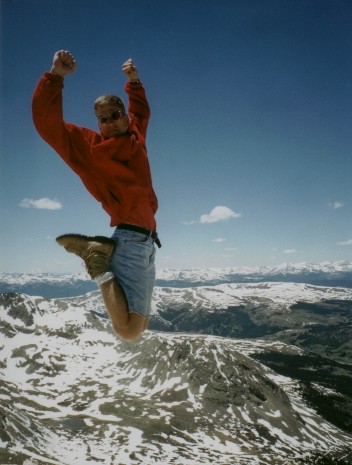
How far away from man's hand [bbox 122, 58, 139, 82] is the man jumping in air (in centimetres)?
132

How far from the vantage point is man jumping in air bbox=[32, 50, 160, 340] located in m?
6.23

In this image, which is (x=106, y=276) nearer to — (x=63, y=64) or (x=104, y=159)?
(x=104, y=159)

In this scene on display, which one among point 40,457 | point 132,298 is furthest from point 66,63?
point 40,457

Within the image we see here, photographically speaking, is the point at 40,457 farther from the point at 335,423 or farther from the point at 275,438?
the point at 335,423

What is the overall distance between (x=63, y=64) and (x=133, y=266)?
3.72 m

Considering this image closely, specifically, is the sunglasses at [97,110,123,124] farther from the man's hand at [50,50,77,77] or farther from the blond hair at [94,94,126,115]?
the man's hand at [50,50,77,77]

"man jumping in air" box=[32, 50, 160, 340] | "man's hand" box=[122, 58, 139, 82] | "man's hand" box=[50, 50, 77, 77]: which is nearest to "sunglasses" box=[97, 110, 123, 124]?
"man jumping in air" box=[32, 50, 160, 340]

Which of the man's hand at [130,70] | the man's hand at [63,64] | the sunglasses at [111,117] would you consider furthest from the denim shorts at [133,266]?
the man's hand at [130,70]

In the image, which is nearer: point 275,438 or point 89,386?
point 275,438

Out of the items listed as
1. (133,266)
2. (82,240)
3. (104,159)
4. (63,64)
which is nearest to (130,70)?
(63,64)

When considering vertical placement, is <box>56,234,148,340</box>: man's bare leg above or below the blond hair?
below

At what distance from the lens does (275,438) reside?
148375 millimetres

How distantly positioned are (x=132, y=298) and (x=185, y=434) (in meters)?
154

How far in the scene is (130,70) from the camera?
7.68 m
